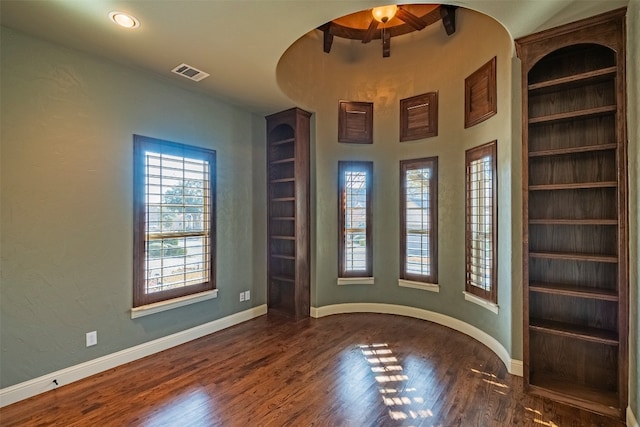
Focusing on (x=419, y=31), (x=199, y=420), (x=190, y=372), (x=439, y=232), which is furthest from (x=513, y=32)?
(x=190, y=372)

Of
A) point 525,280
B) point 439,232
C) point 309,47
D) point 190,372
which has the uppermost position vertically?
point 309,47

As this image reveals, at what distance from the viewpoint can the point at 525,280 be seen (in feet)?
8.23

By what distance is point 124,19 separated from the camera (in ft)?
7.27

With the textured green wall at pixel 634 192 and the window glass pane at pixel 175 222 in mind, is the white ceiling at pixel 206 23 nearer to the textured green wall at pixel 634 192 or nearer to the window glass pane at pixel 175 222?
the textured green wall at pixel 634 192

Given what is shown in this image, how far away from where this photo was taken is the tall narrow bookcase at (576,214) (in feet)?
7.18

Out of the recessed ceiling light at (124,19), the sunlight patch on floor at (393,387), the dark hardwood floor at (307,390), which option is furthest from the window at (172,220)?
the sunlight patch on floor at (393,387)

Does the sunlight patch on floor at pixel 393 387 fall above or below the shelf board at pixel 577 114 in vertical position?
below

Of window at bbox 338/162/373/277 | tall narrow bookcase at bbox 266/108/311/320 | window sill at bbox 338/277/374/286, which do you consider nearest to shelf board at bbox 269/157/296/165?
tall narrow bookcase at bbox 266/108/311/320

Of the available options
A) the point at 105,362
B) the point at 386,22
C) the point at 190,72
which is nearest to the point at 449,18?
the point at 386,22

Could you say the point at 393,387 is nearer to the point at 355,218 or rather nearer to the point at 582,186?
the point at 582,186

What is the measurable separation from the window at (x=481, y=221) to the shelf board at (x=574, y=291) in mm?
667

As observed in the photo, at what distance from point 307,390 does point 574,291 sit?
222cm

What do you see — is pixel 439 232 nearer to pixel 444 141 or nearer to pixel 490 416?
pixel 444 141

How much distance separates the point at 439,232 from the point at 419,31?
8.69 feet
